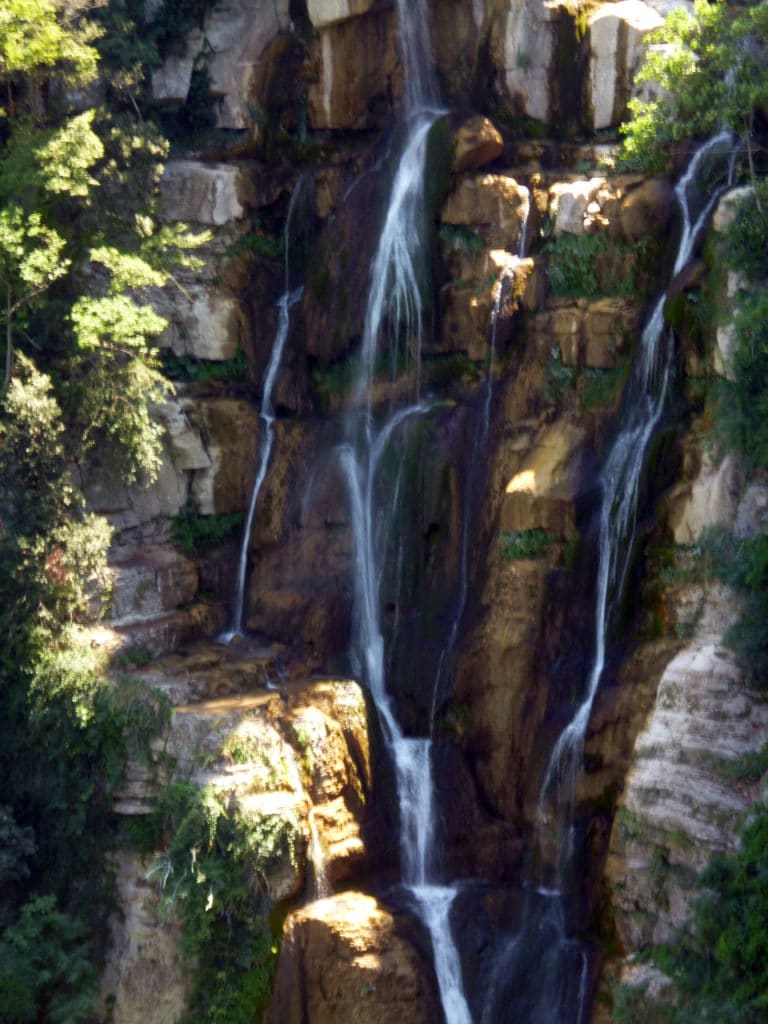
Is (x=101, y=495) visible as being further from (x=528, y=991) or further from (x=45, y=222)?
(x=528, y=991)

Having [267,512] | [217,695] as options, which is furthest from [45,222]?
[217,695]

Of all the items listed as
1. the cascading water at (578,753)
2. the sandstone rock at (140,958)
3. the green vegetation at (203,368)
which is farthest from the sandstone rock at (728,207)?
the sandstone rock at (140,958)

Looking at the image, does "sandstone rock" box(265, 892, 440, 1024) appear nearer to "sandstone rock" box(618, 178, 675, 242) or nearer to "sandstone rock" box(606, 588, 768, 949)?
"sandstone rock" box(606, 588, 768, 949)

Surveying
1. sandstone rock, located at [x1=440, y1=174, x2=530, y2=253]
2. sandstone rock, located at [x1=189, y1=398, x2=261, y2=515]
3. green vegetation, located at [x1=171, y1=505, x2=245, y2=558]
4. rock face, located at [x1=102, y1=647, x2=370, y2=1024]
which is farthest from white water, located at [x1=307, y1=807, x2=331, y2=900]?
sandstone rock, located at [x1=440, y1=174, x2=530, y2=253]

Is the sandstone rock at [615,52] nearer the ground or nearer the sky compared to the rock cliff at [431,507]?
nearer the sky

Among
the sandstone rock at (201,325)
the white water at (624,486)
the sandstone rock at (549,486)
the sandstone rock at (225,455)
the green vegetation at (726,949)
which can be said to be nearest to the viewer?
the green vegetation at (726,949)

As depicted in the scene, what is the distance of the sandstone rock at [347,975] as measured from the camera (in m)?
15.2

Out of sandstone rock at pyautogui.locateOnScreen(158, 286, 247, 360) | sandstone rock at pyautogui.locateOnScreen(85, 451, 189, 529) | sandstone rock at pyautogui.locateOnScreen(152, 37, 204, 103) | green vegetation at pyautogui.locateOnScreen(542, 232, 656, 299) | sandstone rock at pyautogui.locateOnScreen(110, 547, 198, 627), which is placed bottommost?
sandstone rock at pyautogui.locateOnScreen(110, 547, 198, 627)

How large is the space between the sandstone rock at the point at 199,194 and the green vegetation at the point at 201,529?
489 centimetres

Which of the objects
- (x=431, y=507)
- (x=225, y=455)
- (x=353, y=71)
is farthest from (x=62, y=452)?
(x=353, y=71)

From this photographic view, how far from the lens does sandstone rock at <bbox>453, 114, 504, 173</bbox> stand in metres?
20.0

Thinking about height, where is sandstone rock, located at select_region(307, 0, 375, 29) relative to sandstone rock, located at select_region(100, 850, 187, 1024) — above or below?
above

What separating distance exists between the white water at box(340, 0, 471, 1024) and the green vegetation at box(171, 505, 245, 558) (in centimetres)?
203

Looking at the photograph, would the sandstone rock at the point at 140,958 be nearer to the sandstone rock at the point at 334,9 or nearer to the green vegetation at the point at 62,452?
the green vegetation at the point at 62,452
